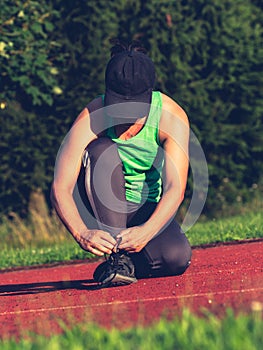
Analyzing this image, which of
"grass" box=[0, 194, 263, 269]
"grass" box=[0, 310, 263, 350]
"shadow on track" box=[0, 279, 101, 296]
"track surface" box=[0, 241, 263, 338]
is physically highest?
"grass" box=[0, 310, 263, 350]

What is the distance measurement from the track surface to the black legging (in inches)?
4.6

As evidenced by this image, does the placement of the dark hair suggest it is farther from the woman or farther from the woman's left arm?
the woman's left arm

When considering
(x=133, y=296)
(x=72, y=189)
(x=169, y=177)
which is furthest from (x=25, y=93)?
(x=133, y=296)

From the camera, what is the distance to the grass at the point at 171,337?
3857 mm

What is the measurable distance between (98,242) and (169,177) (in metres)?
0.74

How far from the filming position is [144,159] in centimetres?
664

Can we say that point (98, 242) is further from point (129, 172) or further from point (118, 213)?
point (129, 172)

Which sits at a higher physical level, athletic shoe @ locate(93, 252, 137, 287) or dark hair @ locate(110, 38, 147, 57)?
dark hair @ locate(110, 38, 147, 57)

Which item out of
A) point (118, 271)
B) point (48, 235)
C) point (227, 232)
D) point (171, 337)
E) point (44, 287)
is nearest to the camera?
point (171, 337)

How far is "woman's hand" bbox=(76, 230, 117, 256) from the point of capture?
19.4 ft

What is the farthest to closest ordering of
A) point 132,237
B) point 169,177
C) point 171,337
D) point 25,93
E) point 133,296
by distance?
point 25,93 < point 169,177 < point 132,237 < point 133,296 < point 171,337

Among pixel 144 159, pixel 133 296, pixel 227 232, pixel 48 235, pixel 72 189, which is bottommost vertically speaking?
pixel 48 235

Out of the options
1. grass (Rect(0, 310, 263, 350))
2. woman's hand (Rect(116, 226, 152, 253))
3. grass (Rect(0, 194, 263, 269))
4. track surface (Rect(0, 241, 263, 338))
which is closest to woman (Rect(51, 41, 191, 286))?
woman's hand (Rect(116, 226, 152, 253))

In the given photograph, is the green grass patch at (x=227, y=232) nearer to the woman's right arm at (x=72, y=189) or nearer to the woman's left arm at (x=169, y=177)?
the woman's left arm at (x=169, y=177)
